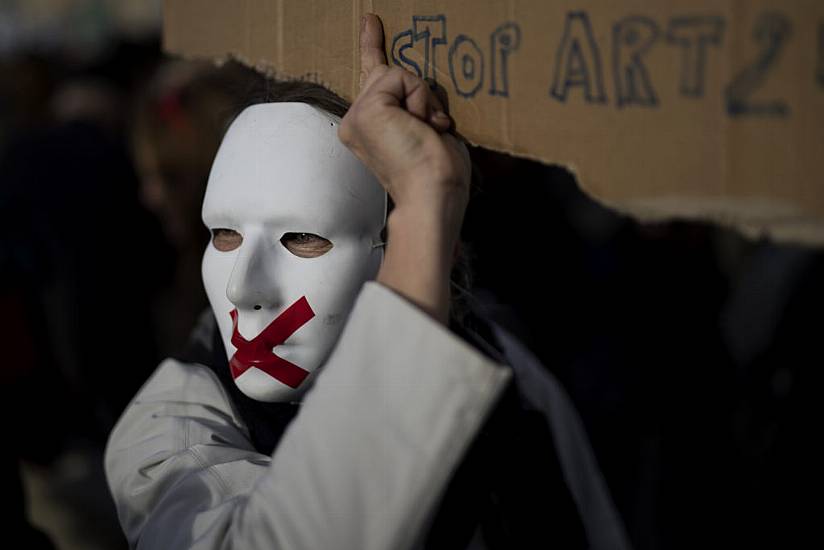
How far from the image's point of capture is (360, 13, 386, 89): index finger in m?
1.28

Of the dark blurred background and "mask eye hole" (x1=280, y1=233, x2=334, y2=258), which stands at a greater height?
"mask eye hole" (x1=280, y1=233, x2=334, y2=258)

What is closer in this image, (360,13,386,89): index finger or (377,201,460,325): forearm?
(377,201,460,325): forearm

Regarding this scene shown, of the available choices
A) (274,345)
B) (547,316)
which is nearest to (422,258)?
(274,345)

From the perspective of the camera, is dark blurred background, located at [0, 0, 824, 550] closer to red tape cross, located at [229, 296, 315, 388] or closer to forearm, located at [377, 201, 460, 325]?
red tape cross, located at [229, 296, 315, 388]

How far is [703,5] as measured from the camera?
91 cm

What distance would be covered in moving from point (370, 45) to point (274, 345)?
438 millimetres

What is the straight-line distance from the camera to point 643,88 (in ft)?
3.24

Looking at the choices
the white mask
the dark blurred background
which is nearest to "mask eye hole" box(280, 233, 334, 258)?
the white mask

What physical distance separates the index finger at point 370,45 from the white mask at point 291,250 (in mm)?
108

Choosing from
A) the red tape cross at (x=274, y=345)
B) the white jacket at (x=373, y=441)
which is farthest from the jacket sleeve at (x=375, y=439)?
the red tape cross at (x=274, y=345)

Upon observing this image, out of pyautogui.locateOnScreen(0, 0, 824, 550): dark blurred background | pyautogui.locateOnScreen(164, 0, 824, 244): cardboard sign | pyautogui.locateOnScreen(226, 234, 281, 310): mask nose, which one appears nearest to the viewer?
pyautogui.locateOnScreen(164, 0, 824, 244): cardboard sign

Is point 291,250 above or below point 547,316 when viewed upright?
above

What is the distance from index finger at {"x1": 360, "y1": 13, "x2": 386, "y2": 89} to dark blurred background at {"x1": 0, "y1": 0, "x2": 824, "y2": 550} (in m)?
1.07

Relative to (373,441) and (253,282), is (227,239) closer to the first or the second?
(253,282)
